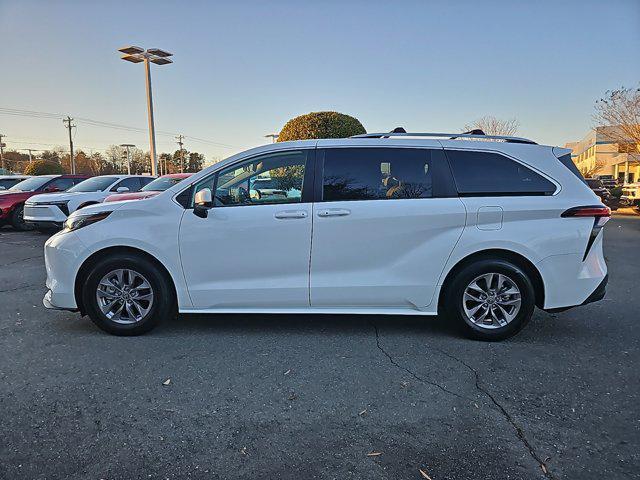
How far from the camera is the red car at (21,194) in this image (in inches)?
500

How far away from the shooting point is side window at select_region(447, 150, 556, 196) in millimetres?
4047

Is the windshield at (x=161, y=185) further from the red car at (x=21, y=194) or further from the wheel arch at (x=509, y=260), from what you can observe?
the wheel arch at (x=509, y=260)

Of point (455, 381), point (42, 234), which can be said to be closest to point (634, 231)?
point (455, 381)

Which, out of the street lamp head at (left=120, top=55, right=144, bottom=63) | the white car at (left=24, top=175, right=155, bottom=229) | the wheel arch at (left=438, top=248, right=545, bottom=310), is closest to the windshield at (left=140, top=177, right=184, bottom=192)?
the white car at (left=24, top=175, right=155, bottom=229)

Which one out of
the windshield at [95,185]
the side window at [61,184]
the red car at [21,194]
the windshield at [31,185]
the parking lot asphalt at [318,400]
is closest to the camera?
the parking lot asphalt at [318,400]

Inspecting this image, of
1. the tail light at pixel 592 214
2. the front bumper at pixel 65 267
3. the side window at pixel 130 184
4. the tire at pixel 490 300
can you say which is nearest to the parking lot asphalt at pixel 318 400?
the tire at pixel 490 300

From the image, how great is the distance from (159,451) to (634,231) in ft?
47.6

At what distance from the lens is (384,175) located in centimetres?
411

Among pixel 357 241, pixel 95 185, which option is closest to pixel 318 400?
pixel 357 241

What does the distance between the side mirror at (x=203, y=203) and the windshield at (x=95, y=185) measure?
9006 mm

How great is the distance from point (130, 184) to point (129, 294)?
9.29m

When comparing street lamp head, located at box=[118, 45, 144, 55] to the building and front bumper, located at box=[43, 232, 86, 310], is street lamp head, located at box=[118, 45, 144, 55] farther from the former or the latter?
the building

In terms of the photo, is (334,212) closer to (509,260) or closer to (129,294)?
(509,260)

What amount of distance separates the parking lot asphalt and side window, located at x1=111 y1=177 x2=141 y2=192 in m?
8.02
